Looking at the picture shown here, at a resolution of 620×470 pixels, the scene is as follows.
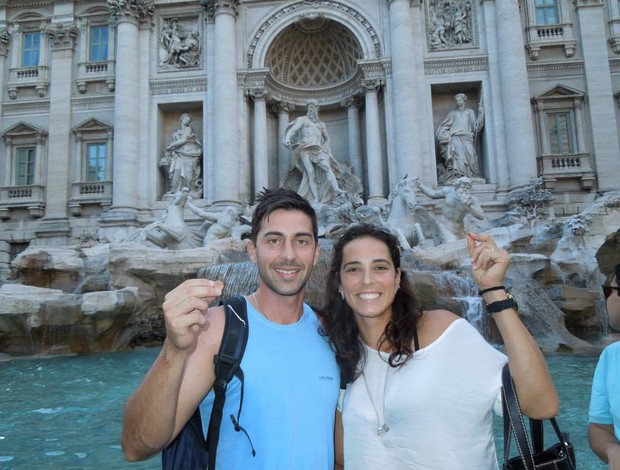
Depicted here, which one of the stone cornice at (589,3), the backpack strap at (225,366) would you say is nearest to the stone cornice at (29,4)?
the stone cornice at (589,3)

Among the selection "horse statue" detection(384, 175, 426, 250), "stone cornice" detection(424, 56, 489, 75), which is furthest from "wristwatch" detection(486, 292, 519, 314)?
"stone cornice" detection(424, 56, 489, 75)

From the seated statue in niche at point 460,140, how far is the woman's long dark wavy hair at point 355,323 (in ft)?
46.8

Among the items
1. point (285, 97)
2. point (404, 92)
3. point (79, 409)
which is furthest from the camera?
point (285, 97)

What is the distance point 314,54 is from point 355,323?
1732 centimetres

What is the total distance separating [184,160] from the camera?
16.2m

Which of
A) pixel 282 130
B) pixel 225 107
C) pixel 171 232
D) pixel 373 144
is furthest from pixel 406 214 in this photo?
pixel 225 107

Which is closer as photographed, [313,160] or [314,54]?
[313,160]

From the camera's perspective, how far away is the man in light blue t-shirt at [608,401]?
1633 millimetres

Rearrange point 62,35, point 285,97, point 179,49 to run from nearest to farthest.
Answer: point 179,49
point 285,97
point 62,35

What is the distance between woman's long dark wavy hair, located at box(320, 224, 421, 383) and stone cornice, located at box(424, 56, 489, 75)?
1539 cm

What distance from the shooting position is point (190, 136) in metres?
16.4

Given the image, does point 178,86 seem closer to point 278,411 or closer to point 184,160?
point 184,160

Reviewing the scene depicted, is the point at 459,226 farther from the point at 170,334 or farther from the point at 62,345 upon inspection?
the point at 170,334

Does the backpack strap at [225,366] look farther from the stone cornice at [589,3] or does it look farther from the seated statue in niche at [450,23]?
the stone cornice at [589,3]
